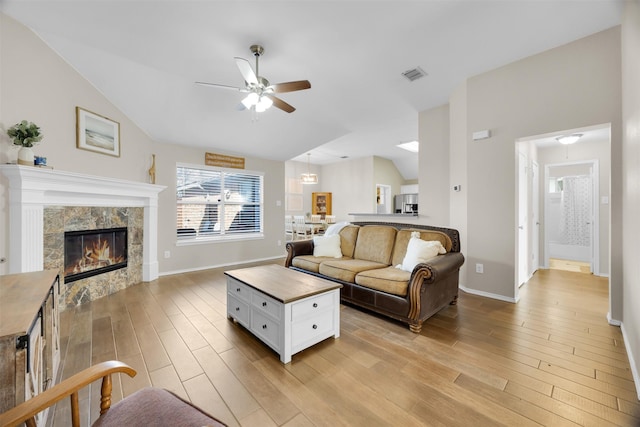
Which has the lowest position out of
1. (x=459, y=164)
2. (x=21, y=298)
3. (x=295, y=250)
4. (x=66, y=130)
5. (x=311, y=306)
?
(x=311, y=306)

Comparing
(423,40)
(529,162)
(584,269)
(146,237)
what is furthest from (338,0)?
(584,269)

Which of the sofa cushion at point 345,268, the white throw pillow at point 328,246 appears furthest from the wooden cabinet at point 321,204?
the sofa cushion at point 345,268

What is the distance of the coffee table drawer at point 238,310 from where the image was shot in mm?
2418

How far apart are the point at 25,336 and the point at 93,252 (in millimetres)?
3121

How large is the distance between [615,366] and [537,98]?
270 centimetres

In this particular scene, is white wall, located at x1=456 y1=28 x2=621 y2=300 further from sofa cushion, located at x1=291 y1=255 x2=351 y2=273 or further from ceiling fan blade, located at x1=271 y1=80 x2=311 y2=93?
ceiling fan blade, located at x1=271 y1=80 x2=311 y2=93

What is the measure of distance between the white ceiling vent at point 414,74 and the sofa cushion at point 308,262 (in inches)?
104

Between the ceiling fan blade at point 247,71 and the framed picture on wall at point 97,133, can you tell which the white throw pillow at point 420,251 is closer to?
the ceiling fan blade at point 247,71

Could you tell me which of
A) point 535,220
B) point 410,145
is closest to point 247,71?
point 535,220

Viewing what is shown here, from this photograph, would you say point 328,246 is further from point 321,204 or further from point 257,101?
point 321,204

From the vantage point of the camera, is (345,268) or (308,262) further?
(308,262)

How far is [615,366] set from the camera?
1.89 metres

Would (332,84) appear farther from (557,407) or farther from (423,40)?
(557,407)

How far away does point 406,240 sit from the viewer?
3303 millimetres
